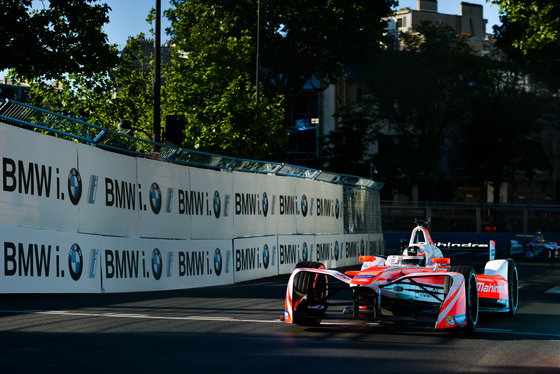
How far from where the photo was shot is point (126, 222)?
14906mm

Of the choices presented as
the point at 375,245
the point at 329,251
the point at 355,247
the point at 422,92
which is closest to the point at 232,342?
the point at 329,251

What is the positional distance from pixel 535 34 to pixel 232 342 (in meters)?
29.0

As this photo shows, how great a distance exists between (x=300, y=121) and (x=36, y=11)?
4165 cm

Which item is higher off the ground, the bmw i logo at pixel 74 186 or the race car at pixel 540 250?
the bmw i logo at pixel 74 186

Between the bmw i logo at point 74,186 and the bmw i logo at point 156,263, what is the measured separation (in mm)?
2323

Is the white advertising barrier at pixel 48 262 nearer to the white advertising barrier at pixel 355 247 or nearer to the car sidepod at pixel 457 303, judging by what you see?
the car sidepod at pixel 457 303

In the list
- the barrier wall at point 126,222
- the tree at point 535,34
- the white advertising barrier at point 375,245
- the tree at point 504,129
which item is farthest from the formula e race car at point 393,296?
the tree at point 504,129

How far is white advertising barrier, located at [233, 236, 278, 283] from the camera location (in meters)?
19.0

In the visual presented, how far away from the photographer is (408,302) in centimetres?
989

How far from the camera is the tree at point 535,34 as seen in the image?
33.7 metres

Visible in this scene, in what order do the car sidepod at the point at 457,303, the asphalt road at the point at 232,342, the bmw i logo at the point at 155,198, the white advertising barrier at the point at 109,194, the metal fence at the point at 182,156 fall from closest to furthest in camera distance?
1. the asphalt road at the point at 232,342
2. the car sidepod at the point at 457,303
3. the metal fence at the point at 182,156
4. the white advertising barrier at the point at 109,194
5. the bmw i logo at the point at 155,198

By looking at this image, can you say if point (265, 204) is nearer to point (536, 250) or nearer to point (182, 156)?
point (182, 156)

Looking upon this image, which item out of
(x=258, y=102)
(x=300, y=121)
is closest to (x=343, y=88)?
(x=300, y=121)

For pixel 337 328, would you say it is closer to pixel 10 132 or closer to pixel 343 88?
pixel 10 132
